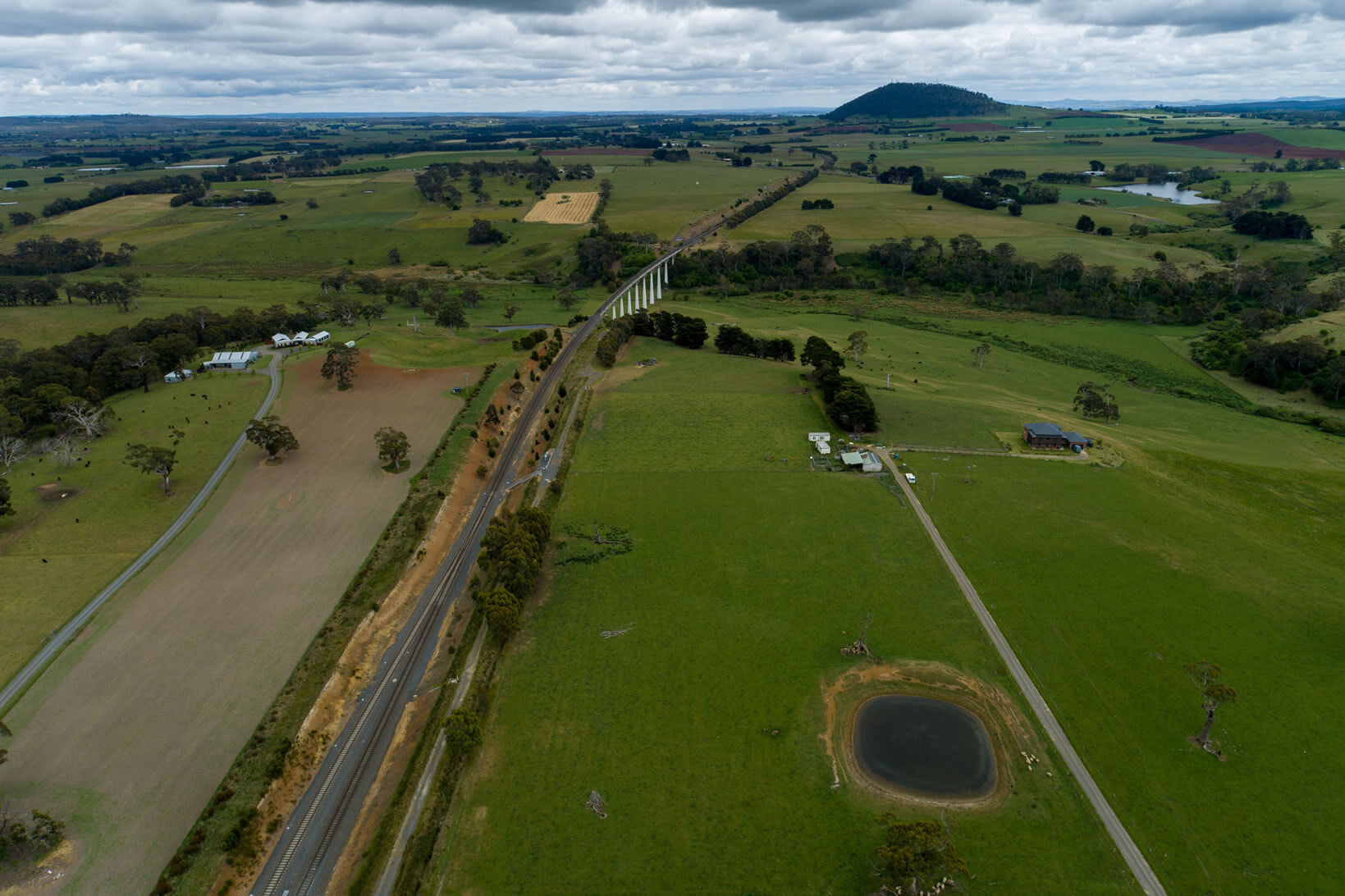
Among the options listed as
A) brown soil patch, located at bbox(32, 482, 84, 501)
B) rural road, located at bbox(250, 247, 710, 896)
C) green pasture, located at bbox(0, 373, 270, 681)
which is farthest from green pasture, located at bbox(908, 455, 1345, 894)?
brown soil patch, located at bbox(32, 482, 84, 501)

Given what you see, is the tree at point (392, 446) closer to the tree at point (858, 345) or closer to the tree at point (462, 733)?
the tree at point (462, 733)

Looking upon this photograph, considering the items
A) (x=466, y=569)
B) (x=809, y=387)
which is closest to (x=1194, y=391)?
(x=809, y=387)

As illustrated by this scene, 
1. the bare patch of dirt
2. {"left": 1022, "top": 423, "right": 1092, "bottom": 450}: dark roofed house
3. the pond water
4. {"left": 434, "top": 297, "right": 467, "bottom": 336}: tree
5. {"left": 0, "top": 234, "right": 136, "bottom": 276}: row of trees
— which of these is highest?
{"left": 0, "top": 234, "right": 136, "bottom": 276}: row of trees

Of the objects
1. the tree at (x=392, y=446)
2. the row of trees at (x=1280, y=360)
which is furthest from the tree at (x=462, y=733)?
the row of trees at (x=1280, y=360)

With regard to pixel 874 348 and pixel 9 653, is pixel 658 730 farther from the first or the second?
pixel 874 348

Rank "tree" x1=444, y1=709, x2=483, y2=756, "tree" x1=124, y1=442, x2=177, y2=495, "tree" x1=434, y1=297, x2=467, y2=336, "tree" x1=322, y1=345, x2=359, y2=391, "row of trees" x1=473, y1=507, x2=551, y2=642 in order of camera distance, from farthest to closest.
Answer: "tree" x1=434, y1=297, x2=467, y2=336 → "tree" x1=322, y1=345, x2=359, y2=391 → "tree" x1=124, y1=442, x2=177, y2=495 → "row of trees" x1=473, y1=507, x2=551, y2=642 → "tree" x1=444, y1=709, x2=483, y2=756

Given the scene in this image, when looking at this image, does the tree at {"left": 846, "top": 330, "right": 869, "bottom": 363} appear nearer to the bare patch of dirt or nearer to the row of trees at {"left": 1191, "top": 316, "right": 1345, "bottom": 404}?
the row of trees at {"left": 1191, "top": 316, "right": 1345, "bottom": 404}
